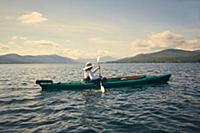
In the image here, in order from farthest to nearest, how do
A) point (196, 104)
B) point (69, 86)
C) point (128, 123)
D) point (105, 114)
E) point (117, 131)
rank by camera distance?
point (69, 86)
point (196, 104)
point (105, 114)
point (128, 123)
point (117, 131)

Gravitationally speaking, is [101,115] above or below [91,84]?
below

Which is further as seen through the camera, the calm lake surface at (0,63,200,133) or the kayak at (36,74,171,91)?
the kayak at (36,74,171,91)

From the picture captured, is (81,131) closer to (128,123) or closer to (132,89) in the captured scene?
(128,123)

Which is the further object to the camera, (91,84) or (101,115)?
(91,84)

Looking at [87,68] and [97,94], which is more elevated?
[87,68]

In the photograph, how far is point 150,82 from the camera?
30.6m

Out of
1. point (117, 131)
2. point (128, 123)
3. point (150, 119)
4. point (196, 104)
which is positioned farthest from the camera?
point (196, 104)

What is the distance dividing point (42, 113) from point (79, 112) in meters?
2.84

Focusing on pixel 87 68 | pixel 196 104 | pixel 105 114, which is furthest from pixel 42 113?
pixel 196 104

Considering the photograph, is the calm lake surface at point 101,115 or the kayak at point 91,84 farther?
the kayak at point 91,84

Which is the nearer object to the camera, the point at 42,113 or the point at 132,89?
the point at 42,113

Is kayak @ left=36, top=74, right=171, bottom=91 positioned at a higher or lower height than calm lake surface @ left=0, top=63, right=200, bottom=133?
higher

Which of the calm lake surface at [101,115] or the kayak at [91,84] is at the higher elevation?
the kayak at [91,84]

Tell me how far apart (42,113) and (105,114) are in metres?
4.87
